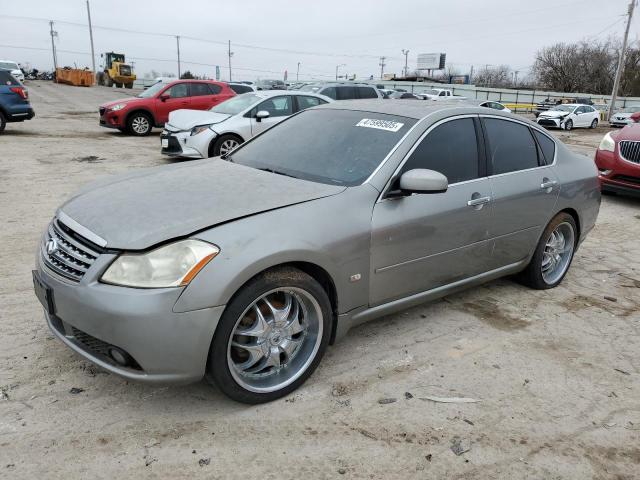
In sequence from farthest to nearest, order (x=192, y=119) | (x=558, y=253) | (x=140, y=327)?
(x=192, y=119) → (x=558, y=253) → (x=140, y=327)

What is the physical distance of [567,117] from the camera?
26.9 metres

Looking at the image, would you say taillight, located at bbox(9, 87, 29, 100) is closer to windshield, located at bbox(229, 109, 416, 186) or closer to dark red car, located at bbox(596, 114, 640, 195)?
windshield, located at bbox(229, 109, 416, 186)

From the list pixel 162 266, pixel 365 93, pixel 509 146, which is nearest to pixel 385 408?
pixel 162 266

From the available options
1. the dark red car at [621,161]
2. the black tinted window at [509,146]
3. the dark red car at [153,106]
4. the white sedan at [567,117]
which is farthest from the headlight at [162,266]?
the white sedan at [567,117]

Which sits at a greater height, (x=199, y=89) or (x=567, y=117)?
(x=199, y=89)

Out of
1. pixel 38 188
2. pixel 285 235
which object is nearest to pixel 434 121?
pixel 285 235

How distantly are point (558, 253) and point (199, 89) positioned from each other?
507 inches

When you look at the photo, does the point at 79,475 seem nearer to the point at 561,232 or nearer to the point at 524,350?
the point at 524,350

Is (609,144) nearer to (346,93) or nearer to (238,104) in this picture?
(238,104)

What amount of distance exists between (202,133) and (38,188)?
3257 mm

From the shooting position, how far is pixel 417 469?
245 cm

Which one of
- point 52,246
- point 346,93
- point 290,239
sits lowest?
point 52,246

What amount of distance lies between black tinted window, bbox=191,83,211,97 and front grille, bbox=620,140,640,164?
11222 mm

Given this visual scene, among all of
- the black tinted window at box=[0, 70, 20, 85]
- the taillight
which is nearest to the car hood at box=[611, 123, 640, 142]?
the taillight
